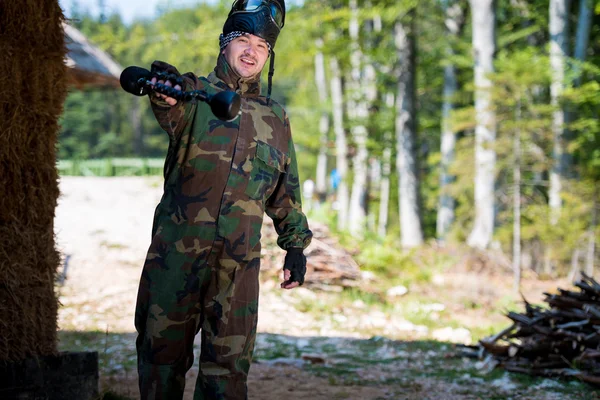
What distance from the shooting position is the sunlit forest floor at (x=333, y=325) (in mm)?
6066

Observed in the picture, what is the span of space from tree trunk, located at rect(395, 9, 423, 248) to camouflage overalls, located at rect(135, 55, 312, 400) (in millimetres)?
13823

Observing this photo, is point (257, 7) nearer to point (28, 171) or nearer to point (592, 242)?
point (28, 171)

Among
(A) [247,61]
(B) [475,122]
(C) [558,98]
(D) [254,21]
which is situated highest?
(C) [558,98]

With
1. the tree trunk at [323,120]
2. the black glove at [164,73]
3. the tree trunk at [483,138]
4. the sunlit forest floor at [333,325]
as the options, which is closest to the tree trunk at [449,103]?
the tree trunk at [323,120]

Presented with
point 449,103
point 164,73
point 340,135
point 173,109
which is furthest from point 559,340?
point 449,103

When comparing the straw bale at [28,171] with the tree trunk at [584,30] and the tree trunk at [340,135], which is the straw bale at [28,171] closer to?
the tree trunk at [584,30]

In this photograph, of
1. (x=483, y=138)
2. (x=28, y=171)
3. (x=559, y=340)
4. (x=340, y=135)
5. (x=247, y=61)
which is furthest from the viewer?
(x=340, y=135)

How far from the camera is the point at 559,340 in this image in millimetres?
6555

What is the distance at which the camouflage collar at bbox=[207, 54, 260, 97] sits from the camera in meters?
3.72

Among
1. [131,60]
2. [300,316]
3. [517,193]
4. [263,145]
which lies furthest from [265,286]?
[131,60]

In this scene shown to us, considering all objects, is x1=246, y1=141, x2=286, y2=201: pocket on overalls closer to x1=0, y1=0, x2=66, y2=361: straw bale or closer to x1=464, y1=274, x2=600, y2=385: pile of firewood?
x1=0, y1=0, x2=66, y2=361: straw bale

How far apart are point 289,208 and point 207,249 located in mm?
603

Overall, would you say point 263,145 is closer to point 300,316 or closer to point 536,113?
point 300,316

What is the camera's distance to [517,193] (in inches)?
496
